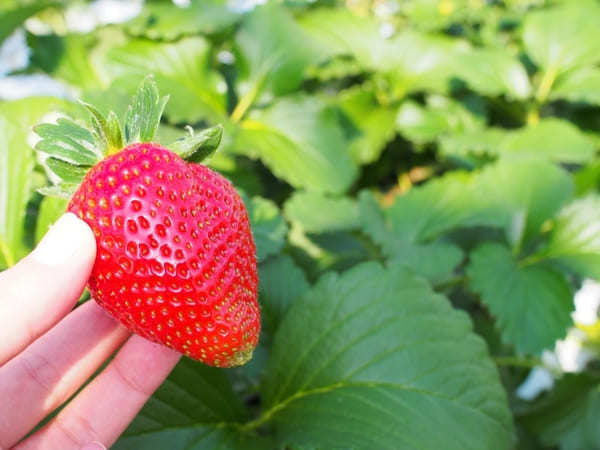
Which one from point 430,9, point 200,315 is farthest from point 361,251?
point 430,9

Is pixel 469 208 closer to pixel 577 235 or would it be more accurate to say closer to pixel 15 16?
pixel 577 235

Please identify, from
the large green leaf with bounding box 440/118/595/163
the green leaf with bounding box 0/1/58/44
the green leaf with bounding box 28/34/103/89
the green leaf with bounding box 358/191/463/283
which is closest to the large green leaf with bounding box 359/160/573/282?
the green leaf with bounding box 358/191/463/283

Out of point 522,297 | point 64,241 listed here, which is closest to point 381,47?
point 522,297

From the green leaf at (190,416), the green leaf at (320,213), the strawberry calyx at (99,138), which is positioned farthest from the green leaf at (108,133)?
the green leaf at (320,213)

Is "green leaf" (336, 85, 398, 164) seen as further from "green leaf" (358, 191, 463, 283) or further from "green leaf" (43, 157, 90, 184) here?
"green leaf" (43, 157, 90, 184)

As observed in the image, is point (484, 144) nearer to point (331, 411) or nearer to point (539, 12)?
point (539, 12)
